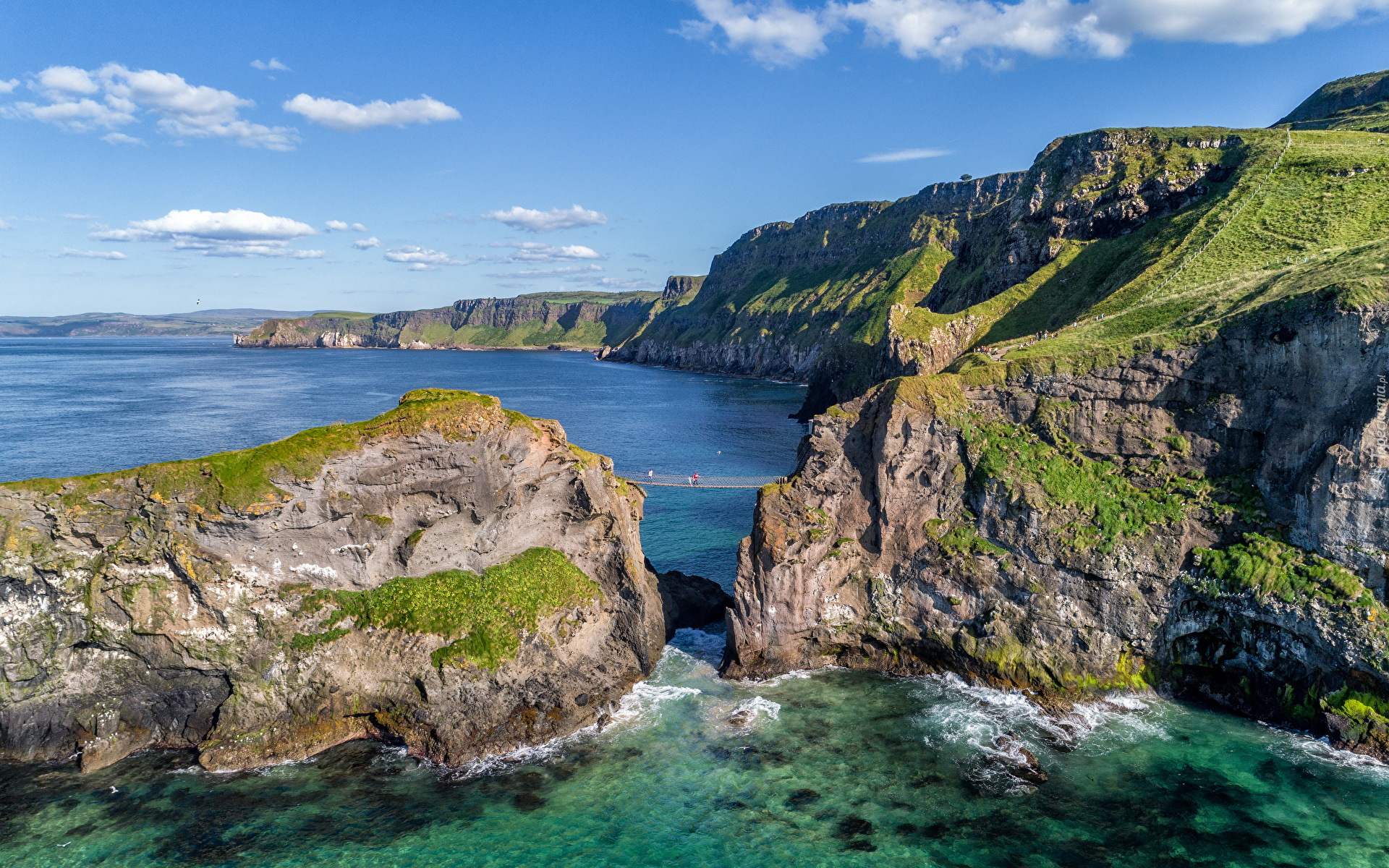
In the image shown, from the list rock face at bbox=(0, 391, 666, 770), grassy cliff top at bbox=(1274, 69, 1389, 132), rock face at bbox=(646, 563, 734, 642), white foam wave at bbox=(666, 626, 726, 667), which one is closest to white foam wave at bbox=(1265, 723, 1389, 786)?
white foam wave at bbox=(666, 626, 726, 667)

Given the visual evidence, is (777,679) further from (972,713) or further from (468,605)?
(468,605)

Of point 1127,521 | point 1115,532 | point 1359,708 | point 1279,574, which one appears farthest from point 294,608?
point 1359,708

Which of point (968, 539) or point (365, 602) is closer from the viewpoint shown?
point (365, 602)

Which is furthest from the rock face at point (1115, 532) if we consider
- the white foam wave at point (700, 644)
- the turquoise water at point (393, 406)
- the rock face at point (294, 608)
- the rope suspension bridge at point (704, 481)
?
the rope suspension bridge at point (704, 481)

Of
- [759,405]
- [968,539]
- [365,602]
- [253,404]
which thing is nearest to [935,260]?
[759,405]

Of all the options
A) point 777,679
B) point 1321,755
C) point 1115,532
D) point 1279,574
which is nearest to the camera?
point 1321,755

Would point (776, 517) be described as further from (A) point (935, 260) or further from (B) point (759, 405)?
(A) point (935, 260)
